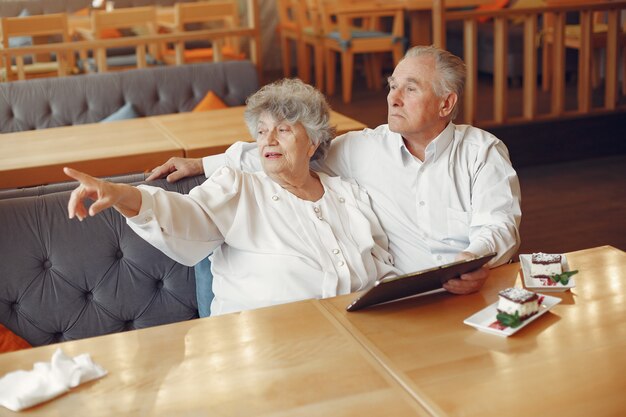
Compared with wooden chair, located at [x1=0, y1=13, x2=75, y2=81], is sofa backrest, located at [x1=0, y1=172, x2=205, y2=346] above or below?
below

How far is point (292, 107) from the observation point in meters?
2.40

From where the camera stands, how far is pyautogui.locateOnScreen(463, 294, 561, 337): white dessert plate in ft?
5.57

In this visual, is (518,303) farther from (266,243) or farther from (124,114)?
(124,114)

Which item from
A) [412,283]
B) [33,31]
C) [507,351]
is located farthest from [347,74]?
[507,351]

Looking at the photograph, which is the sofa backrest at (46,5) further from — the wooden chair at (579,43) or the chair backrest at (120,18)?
the wooden chair at (579,43)

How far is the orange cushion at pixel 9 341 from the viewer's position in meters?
2.23

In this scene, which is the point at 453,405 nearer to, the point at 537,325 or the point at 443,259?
the point at 537,325

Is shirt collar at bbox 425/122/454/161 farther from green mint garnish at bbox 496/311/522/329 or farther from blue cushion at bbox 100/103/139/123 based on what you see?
blue cushion at bbox 100/103/139/123

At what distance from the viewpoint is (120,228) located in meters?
2.45

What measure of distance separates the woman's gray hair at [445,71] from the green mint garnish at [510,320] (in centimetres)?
104

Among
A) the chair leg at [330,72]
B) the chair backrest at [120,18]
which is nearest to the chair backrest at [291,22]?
the chair leg at [330,72]

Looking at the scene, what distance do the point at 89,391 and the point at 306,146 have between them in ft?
3.68

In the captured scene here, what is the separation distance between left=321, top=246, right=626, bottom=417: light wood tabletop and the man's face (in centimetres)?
70

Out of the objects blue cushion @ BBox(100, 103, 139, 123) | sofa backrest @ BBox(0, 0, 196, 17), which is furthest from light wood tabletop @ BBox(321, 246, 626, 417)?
sofa backrest @ BBox(0, 0, 196, 17)
